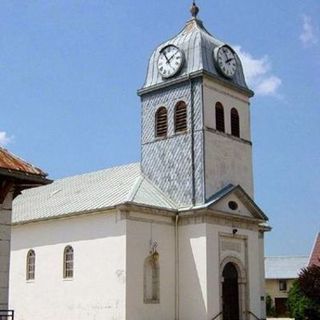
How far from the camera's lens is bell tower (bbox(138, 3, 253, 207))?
105 ft

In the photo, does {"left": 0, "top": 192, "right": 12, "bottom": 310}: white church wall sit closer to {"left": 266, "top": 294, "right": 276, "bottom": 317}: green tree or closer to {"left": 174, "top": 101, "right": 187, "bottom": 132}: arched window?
{"left": 174, "top": 101, "right": 187, "bottom": 132}: arched window

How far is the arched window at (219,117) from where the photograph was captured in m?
33.2

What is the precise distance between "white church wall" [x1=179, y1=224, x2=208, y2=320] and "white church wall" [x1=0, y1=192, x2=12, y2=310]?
14.5 m

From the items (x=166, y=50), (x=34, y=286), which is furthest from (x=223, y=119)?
(x=34, y=286)

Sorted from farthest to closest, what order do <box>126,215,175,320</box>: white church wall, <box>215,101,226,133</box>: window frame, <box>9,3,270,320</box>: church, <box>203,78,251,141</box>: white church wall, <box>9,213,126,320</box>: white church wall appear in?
<box>215,101,226,133</box>: window frame → <box>203,78,251,141</box>: white church wall → <box>9,3,270,320</box>: church → <box>9,213,126,320</box>: white church wall → <box>126,215,175,320</box>: white church wall

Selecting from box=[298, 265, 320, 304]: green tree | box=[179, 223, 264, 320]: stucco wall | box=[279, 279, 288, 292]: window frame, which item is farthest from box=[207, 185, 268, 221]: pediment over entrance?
box=[279, 279, 288, 292]: window frame

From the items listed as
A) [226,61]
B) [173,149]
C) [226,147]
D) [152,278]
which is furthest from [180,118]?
[152,278]

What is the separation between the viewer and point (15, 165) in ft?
54.4

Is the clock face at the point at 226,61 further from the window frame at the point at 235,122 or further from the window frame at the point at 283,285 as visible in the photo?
the window frame at the point at 283,285

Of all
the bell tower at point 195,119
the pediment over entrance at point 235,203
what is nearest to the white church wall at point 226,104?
the bell tower at point 195,119

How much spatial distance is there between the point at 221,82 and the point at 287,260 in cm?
3555

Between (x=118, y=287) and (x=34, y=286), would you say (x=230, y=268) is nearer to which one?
(x=118, y=287)

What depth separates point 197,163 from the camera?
3184 centimetres

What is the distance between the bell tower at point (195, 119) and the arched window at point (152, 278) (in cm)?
330
